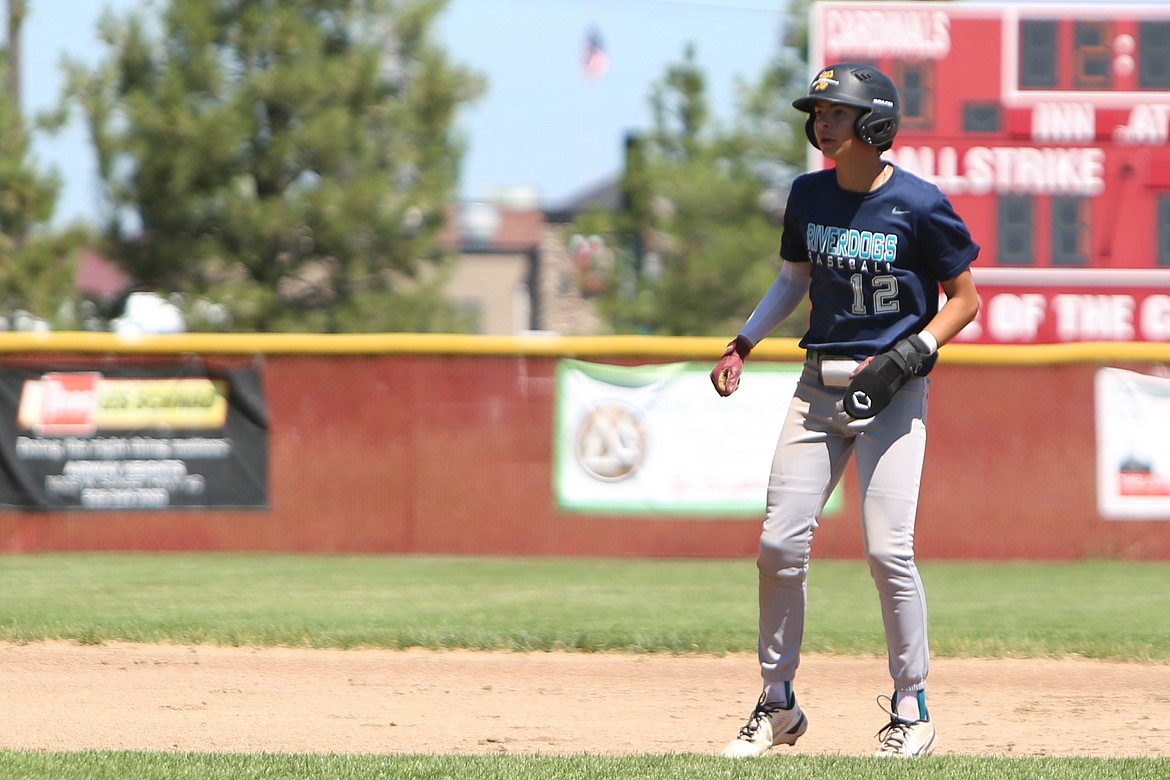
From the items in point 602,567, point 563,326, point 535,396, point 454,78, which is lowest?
point 563,326

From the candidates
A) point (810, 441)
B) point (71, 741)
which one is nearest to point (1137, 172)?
point (810, 441)

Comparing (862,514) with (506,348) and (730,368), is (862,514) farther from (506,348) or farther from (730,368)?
(506,348)

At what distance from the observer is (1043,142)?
486 inches

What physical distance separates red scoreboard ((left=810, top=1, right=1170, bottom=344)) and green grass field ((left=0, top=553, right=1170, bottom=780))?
212 cm

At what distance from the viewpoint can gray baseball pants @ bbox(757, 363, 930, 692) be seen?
4.36m

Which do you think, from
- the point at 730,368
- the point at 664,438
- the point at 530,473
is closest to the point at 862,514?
the point at 730,368

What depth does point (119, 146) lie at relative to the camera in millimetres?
21328

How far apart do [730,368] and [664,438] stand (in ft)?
21.9

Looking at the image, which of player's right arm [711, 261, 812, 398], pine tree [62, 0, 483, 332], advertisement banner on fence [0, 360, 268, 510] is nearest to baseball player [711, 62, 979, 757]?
player's right arm [711, 261, 812, 398]

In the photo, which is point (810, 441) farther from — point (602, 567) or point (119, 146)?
point (119, 146)

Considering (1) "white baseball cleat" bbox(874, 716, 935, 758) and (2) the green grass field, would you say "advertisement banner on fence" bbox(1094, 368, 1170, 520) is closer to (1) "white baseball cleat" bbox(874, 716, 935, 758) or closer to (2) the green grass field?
(2) the green grass field

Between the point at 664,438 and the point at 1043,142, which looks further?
the point at 1043,142

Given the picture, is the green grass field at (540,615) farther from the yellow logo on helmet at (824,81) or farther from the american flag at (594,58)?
the american flag at (594,58)

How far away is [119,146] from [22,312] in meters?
3.80
